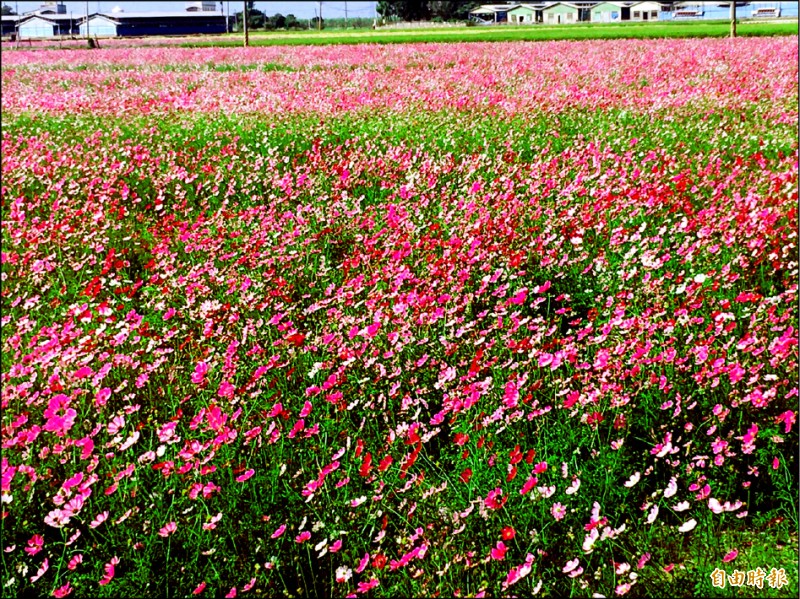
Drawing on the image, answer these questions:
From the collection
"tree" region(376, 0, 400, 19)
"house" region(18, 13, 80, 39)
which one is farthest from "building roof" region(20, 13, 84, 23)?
"tree" region(376, 0, 400, 19)

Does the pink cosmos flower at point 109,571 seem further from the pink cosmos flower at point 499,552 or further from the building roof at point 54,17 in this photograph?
the building roof at point 54,17

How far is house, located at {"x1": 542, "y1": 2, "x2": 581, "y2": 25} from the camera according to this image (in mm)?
110562

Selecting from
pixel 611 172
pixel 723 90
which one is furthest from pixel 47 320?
pixel 723 90

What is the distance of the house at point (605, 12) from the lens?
107044 millimetres

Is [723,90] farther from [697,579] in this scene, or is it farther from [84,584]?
[84,584]

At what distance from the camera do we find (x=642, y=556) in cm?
268

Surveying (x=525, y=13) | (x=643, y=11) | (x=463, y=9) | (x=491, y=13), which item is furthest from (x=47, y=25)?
(x=643, y=11)

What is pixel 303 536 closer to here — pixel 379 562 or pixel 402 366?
pixel 379 562

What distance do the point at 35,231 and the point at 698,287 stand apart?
4.81 meters

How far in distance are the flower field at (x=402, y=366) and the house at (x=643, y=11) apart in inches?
4125

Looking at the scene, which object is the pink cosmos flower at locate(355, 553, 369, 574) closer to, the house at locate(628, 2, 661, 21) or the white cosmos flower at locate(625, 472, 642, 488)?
the white cosmos flower at locate(625, 472, 642, 488)

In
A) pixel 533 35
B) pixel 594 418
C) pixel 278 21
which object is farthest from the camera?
pixel 278 21

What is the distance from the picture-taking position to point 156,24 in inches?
2281

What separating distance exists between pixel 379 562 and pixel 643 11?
11269 centimetres
